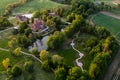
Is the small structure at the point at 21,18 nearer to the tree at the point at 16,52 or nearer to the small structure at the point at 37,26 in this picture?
the small structure at the point at 37,26

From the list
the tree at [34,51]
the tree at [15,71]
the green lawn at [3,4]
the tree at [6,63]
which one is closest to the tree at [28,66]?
the tree at [15,71]

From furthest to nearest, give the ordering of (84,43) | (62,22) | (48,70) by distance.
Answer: (62,22) < (84,43) < (48,70)

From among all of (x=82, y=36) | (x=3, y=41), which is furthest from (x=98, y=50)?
(x=3, y=41)

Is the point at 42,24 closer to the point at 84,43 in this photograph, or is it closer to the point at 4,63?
the point at 84,43

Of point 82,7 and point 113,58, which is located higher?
point 82,7

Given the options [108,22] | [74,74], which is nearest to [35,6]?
[108,22]

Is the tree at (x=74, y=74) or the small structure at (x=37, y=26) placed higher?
the small structure at (x=37, y=26)

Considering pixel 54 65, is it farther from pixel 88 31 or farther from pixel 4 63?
pixel 88 31

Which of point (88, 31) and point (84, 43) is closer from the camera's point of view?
point (84, 43)

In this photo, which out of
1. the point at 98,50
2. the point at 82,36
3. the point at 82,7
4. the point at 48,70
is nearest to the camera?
the point at 48,70
